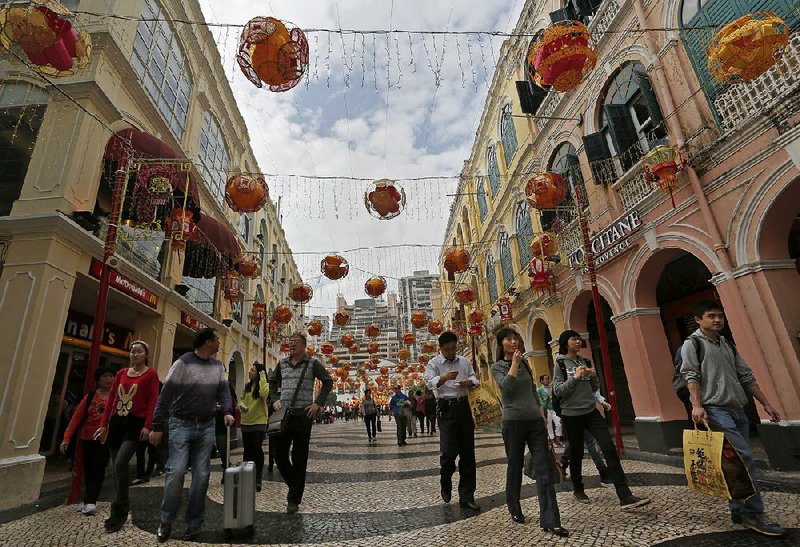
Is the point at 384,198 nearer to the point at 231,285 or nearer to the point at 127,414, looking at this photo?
the point at 127,414

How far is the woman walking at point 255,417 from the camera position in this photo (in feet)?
17.8

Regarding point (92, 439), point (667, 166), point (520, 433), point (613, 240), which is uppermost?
point (667, 166)

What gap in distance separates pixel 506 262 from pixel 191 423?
1394 cm

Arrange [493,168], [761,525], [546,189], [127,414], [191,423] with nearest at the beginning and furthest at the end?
[761,525] < [191,423] < [127,414] < [546,189] < [493,168]

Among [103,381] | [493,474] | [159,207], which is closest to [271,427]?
[103,381]

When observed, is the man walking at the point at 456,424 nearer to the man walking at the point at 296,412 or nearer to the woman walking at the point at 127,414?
the man walking at the point at 296,412

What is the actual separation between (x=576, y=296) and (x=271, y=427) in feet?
28.9

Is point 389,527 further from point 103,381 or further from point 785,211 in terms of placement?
point 785,211

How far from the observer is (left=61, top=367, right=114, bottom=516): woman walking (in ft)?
14.1

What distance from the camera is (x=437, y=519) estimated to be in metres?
3.56

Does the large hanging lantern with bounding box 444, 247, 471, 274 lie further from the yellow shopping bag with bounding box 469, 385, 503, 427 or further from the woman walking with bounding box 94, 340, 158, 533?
the woman walking with bounding box 94, 340, 158, 533

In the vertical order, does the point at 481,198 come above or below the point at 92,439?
above

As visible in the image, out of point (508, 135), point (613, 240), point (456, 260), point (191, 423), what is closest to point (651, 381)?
point (613, 240)

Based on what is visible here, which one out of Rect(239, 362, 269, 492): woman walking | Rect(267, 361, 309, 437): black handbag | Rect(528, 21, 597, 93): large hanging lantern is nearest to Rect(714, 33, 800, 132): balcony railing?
Rect(528, 21, 597, 93): large hanging lantern
